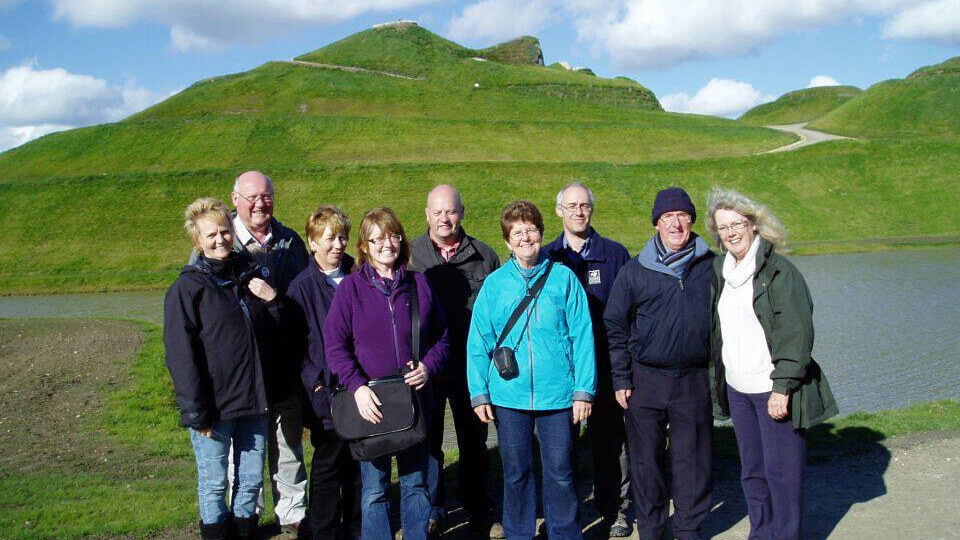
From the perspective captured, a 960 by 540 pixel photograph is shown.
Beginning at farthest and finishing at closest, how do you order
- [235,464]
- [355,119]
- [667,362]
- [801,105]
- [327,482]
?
[801,105] < [355,119] < [327,482] < [235,464] < [667,362]

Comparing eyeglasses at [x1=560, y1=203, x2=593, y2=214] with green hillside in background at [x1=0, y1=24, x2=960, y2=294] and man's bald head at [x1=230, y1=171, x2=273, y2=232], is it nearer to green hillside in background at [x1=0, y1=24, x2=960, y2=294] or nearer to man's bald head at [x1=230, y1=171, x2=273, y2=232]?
man's bald head at [x1=230, y1=171, x2=273, y2=232]

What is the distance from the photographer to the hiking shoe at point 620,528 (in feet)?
18.7

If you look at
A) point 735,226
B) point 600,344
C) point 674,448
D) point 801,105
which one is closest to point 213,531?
point 600,344

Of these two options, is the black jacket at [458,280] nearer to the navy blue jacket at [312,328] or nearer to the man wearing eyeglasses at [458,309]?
the man wearing eyeglasses at [458,309]

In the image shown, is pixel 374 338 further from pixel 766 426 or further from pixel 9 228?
pixel 9 228

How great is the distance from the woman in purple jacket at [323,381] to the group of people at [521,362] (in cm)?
2

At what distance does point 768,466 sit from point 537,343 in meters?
1.88

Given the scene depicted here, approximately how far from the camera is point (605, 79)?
78.0 metres

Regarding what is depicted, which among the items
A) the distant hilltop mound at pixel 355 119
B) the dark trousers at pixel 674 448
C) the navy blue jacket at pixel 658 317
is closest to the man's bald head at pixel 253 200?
the navy blue jacket at pixel 658 317

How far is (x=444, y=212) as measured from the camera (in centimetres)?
604

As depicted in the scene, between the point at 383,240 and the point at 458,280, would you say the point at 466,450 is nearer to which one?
the point at 458,280

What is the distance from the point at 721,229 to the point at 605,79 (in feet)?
251

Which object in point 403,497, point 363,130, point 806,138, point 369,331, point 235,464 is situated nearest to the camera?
point 369,331

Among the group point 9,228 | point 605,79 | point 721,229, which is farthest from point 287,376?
point 605,79
